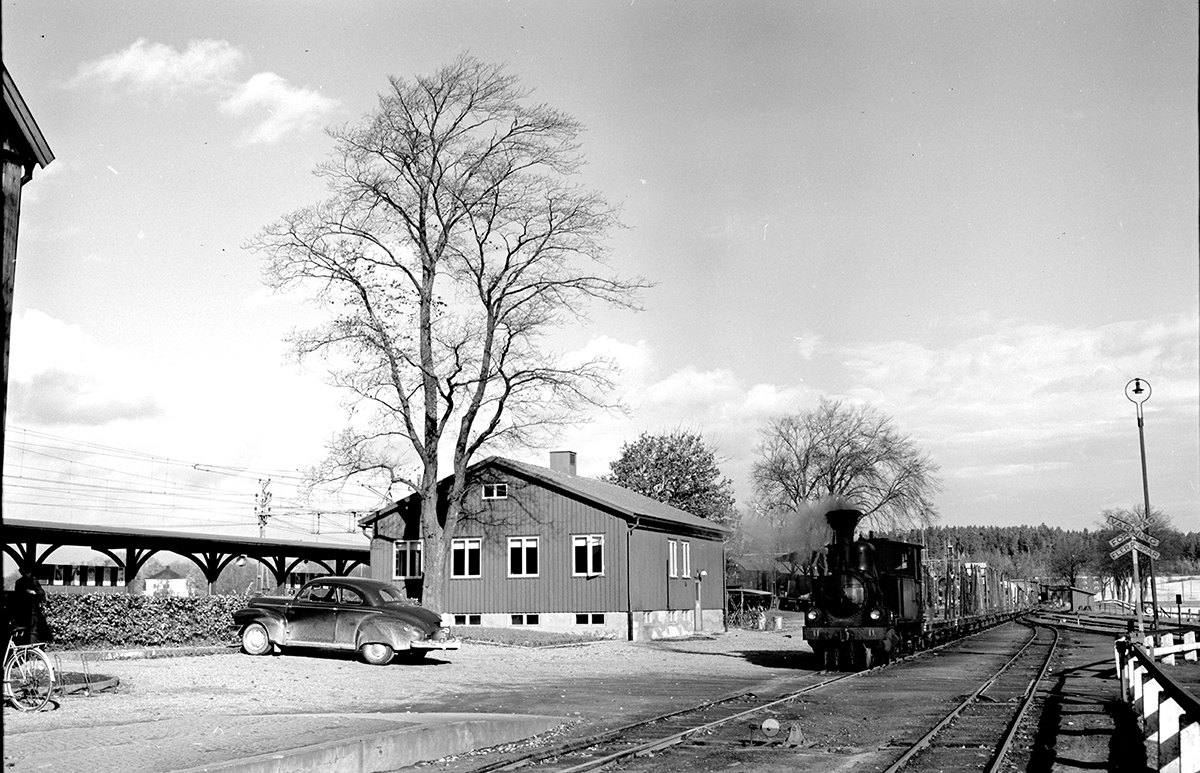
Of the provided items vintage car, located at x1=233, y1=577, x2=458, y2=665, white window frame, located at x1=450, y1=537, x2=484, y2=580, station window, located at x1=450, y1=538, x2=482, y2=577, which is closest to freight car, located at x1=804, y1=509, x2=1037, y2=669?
vintage car, located at x1=233, y1=577, x2=458, y2=665

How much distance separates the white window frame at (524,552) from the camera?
38.8m

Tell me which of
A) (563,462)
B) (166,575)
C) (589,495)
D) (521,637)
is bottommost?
(521,637)

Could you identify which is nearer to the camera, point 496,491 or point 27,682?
point 27,682

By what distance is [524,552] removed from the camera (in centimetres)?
3894

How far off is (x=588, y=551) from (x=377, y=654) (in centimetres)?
1559

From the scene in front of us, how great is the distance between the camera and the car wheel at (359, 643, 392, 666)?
75.9 ft

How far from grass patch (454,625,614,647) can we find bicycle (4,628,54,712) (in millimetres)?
17995

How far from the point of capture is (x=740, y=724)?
14953 millimetres

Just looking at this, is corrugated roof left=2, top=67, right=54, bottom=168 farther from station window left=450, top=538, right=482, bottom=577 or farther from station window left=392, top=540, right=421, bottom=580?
station window left=392, top=540, right=421, bottom=580

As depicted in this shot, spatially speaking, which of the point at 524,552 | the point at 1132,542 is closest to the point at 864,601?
the point at 1132,542

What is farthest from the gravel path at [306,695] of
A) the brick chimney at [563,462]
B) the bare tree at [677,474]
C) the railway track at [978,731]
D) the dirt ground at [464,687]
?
the bare tree at [677,474]

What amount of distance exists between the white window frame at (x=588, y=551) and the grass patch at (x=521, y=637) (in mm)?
2071

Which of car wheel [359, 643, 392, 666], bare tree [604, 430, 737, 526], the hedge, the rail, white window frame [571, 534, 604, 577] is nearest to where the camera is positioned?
the rail

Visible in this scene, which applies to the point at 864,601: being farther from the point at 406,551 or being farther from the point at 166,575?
the point at 166,575
